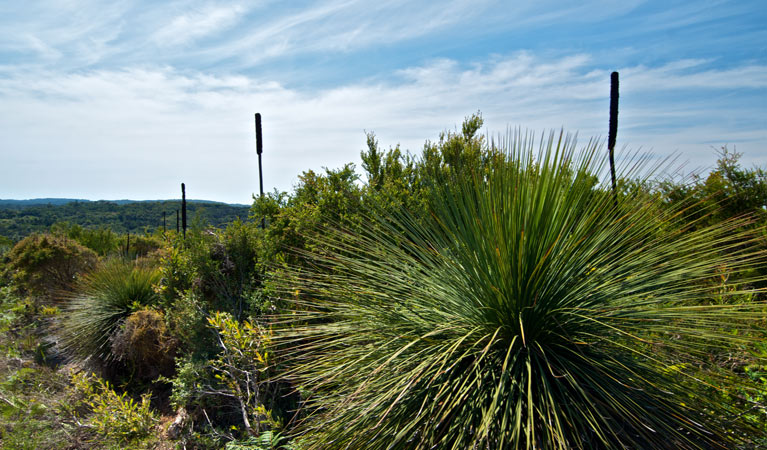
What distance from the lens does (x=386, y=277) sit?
2666 mm

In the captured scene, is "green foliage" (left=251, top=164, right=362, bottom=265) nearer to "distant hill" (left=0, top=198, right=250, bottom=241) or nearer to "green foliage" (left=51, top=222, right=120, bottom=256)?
"green foliage" (left=51, top=222, right=120, bottom=256)

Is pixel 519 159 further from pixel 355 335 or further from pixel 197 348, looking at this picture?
pixel 197 348

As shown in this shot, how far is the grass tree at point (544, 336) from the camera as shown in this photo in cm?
201

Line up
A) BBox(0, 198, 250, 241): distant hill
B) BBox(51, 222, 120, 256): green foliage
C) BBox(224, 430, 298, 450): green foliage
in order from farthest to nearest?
BBox(0, 198, 250, 241): distant hill → BBox(51, 222, 120, 256): green foliage → BBox(224, 430, 298, 450): green foliage

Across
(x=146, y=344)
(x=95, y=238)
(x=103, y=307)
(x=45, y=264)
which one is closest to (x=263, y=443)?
(x=146, y=344)

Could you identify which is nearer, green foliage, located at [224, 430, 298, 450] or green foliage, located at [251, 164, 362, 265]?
green foliage, located at [224, 430, 298, 450]

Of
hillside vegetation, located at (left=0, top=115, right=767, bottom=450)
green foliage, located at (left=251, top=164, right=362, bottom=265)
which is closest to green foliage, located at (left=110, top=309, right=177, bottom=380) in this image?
green foliage, located at (left=251, top=164, right=362, bottom=265)

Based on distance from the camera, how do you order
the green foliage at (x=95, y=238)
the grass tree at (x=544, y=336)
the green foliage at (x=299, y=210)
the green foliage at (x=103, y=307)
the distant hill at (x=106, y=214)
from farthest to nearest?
1. the distant hill at (x=106, y=214)
2. the green foliage at (x=95, y=238)
3. the green foliage at (x=103, y=307)
4. the green foliage at (x=299, y=210)
5. the grass tree at (x=544, y=336)

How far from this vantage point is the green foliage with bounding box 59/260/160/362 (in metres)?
7.47

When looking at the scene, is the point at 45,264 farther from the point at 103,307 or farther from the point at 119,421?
the point at 119,421

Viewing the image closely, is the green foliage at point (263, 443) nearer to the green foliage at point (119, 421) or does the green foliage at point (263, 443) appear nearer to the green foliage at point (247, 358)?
the green foliage at point (247, 358)

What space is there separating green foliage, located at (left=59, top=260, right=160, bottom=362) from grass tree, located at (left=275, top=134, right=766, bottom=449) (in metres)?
6.48

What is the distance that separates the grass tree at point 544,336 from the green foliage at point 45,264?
10609mm

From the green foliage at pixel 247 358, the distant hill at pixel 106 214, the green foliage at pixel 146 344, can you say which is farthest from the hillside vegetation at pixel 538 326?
the distant hill at pixel 106 214
